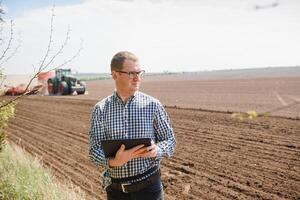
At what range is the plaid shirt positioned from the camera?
287 centimetres

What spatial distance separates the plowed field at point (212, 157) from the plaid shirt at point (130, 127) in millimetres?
3390

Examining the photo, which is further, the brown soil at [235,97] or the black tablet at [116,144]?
the brown soil at [235,97]

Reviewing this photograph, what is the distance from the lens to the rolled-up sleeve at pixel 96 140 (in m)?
2.86

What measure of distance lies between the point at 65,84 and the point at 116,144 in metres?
28.6

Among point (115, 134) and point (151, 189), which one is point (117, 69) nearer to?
point (115, 134)

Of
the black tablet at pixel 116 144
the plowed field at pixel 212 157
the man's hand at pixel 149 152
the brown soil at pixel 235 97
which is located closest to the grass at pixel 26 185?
the plowed field at pixel 212 157

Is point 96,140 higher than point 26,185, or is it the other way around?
point 96,140

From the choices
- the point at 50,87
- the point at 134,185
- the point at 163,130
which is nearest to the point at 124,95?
the point at 163,130

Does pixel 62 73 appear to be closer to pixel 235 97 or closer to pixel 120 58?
pixel 235 97

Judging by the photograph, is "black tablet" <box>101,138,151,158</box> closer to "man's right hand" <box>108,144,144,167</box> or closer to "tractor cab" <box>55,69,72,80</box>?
"man's right hand" <box>108,144,144,167</box>

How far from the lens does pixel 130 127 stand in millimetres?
2881

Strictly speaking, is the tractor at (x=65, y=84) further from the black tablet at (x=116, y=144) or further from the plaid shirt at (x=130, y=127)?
the black tablet at (x=116, y=144)

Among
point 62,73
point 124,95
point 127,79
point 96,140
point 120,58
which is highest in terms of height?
point 120,58

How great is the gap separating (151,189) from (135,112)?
576 mm
